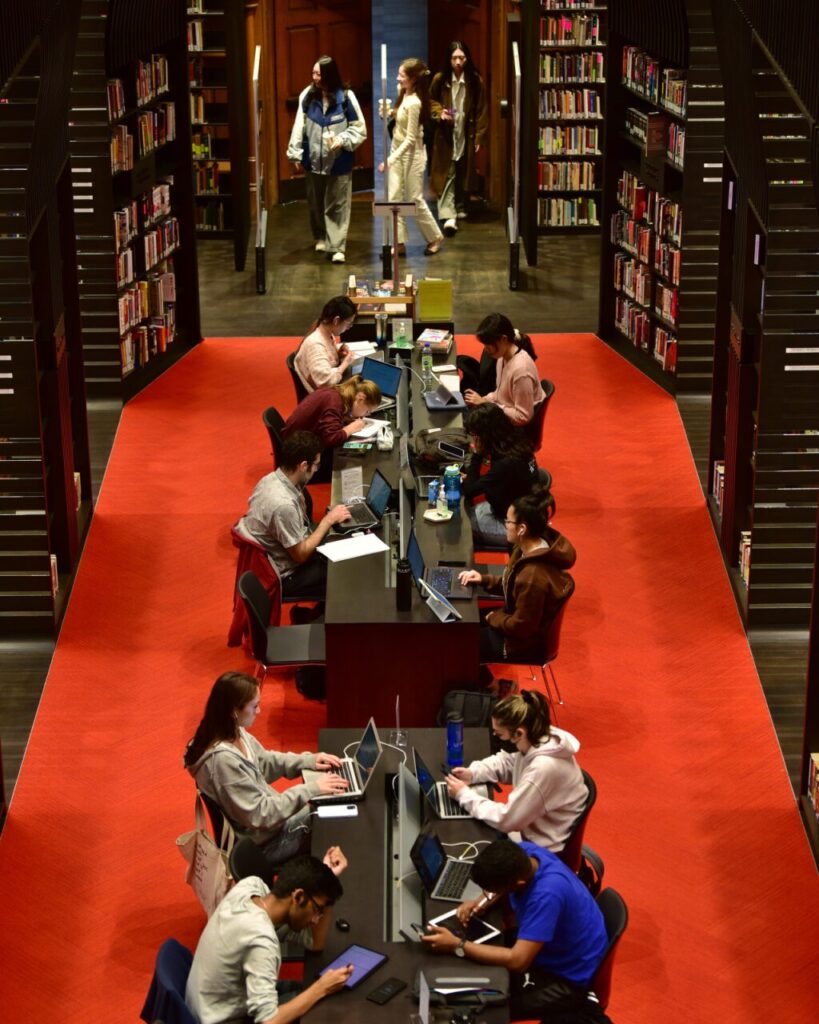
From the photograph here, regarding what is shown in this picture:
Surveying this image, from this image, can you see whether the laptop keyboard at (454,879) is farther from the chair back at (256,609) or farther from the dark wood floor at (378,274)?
the dark wood floor at (378,274)

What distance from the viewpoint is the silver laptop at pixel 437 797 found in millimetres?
6430

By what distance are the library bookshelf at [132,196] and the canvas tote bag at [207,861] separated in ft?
21.0

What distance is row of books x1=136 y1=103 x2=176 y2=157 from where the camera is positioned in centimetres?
1252

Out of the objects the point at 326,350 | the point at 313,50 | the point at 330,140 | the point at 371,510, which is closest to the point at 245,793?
the point at 371,510

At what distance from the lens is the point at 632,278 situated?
13.2m

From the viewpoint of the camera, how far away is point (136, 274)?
41.9 ft

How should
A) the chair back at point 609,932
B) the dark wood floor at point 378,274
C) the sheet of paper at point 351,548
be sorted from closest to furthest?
the chair back at point 609,932
the sheet of paper at point 351,548
the dark wood floor at point 378,274

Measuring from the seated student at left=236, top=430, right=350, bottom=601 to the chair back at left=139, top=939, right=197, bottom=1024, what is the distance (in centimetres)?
315

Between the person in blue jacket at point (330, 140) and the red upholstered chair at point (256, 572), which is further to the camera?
the person in blue jacket at point (330, 140)

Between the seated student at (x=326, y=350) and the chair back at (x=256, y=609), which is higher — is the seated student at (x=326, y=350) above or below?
above

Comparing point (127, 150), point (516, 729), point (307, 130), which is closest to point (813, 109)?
point (516, 729)

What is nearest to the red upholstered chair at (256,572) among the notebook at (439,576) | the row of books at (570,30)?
the notebook at (439,576)

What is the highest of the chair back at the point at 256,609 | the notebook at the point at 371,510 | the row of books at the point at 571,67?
the row of books at the point at 571,67

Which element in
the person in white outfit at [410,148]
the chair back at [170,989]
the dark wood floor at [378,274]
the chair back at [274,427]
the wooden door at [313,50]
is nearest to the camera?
the chair back at [170,989]
